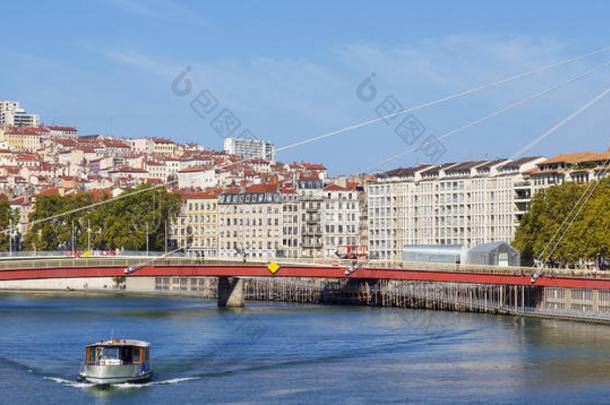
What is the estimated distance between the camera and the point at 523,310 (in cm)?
7494

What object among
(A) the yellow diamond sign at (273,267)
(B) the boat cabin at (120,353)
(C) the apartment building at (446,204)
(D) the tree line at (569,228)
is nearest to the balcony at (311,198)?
(C) the apartment building at (446,204)

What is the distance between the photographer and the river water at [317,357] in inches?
1700

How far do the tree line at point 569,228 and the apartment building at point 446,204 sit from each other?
559 inches

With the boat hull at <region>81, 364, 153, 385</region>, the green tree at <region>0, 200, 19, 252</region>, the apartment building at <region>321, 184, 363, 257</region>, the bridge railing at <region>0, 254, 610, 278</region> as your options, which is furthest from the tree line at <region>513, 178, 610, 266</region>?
the green tree at <region>0, 200, 19, 252</region>

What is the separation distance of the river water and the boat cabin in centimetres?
106

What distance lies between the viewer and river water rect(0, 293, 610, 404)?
142 ft

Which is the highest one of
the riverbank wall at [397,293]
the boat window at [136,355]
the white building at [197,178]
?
the white building at [197,178]

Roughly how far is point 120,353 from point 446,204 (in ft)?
227

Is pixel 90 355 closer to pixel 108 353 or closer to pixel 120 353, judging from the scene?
pixel 108 353

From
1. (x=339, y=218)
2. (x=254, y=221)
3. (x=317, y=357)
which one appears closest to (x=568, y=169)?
(x=339, y=218)

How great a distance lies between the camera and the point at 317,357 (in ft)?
172

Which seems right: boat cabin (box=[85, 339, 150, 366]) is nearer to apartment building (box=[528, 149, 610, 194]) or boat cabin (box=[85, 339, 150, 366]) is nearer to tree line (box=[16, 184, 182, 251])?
apartment building (box=[528, 149, 610, 194])

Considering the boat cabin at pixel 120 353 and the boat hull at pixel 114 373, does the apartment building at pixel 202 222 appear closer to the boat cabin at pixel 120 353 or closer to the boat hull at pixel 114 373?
the boat cabin at pixel 120 353

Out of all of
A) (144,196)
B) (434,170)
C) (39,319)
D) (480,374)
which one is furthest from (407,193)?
(480,374)
